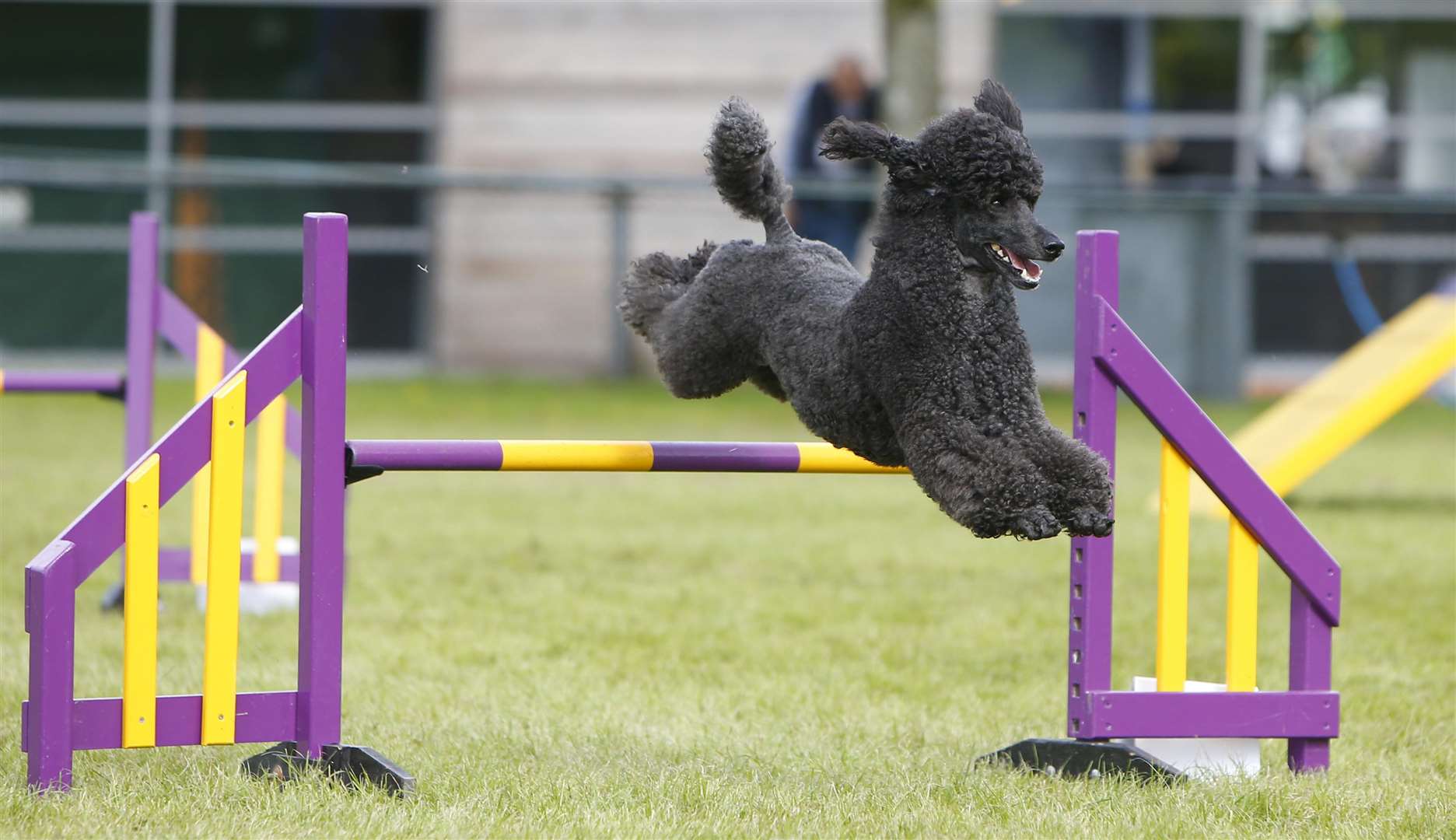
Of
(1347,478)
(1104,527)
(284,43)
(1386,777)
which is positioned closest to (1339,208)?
(1347,478)

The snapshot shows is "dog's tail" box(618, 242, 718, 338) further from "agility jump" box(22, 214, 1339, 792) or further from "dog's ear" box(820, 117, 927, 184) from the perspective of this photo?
→ "dog's ear" box(820, 117, 927, 184)

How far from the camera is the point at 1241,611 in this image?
12.0 ft

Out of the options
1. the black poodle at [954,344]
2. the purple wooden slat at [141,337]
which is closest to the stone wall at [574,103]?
the purple wooden slat at [141,337]

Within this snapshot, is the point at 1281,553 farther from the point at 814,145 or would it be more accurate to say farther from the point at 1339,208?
the point at 1339,208

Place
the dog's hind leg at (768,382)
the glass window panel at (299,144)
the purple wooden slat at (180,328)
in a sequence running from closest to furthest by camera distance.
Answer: the dog's hind leg at (768,382), the purple wooden slat at (180,328), the glass window panel at (299,144)

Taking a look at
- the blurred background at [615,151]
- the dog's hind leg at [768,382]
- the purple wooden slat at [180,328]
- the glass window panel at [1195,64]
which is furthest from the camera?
the glass window panel at [1195,64]

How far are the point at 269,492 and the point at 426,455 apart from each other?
2174 mm

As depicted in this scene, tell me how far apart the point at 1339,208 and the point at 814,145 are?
367 centimetres

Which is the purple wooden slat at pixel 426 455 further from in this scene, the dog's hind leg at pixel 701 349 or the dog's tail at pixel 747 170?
the dog's tail at pixel 747 170

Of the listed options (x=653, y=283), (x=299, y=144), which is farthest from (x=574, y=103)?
(x=653, y=283)

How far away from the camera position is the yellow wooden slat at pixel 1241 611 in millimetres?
3652

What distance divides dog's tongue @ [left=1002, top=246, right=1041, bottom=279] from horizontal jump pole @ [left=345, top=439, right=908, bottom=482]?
601 mm

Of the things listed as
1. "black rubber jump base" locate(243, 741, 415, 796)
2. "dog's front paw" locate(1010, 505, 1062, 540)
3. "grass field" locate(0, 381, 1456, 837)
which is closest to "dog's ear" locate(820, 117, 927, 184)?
"dog's front paw" locate(1010, 505, 1062, 540)

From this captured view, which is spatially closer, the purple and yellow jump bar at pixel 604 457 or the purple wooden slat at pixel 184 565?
the purple and yellow jump bar at pixel 604 457
